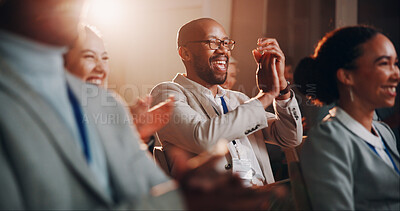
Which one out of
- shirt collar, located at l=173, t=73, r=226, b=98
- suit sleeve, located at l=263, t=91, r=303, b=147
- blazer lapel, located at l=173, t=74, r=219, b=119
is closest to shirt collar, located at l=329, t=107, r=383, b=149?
suit sleeve, located at l=263, t=91, r=303, b=147

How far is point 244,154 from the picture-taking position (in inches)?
75.9

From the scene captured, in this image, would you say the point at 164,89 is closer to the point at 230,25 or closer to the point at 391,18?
the point at 230,25

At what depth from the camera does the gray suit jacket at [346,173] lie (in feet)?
3.76

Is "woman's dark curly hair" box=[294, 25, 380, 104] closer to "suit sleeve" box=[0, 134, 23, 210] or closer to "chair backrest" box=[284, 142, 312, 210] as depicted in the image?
"chair backrest" box=[284, 142, 312, 210]

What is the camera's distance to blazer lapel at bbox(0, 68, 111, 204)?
641 mm

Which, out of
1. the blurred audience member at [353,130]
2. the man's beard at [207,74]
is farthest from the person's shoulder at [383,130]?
the man's beard at [207,74]

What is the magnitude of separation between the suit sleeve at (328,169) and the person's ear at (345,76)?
0.21 meters

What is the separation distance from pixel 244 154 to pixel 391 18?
9.17ft

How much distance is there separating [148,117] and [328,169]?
603 mm

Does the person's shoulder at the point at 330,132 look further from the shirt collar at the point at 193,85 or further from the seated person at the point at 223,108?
the shirt collar at the point at 193,85

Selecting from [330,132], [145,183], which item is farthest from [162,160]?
[145,183]

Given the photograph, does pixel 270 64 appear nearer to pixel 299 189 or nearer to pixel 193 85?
pixel 193 85

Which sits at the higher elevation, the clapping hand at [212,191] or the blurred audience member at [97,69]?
the blurred audience member at [97,69]

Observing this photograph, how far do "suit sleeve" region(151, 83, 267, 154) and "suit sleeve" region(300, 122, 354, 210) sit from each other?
49 cm
